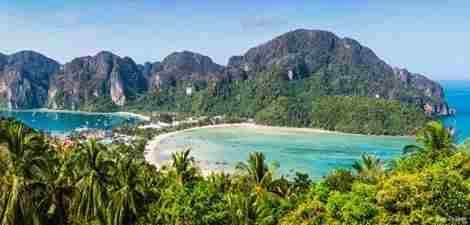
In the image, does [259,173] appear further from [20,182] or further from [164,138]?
[164,138]

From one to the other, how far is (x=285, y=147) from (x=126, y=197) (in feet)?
337

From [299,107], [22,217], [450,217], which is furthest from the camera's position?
[299,107]

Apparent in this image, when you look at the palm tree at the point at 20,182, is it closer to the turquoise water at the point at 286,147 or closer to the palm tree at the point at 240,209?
the palm tree at the point at 240,209

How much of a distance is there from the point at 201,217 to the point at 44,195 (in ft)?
20.5

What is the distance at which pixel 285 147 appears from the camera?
5000 inches

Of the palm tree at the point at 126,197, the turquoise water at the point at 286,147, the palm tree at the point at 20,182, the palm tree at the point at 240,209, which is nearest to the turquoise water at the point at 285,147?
the turquoise water at the point at 286,147

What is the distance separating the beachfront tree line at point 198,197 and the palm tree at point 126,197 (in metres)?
0.04

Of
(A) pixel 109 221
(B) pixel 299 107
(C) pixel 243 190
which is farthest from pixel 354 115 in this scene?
(A) pixel 109 221

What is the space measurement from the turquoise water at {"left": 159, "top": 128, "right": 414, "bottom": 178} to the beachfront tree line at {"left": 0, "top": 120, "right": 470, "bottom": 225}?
6561 cm

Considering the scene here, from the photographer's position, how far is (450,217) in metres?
13.9

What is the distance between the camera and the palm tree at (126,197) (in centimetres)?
2467

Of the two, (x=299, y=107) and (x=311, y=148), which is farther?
(x=299, y=107)

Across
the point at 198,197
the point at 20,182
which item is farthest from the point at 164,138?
the point at 20,182

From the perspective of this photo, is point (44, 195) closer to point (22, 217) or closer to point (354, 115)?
point (22, 217)
